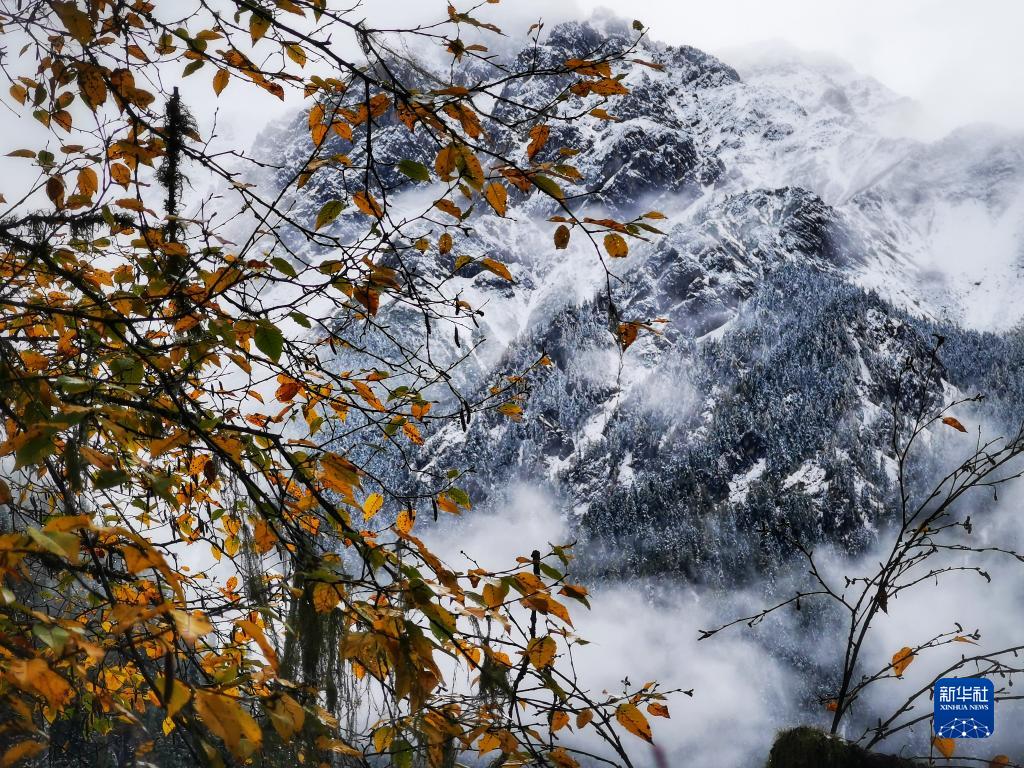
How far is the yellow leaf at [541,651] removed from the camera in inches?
61.3

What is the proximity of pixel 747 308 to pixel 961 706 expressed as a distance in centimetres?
15064

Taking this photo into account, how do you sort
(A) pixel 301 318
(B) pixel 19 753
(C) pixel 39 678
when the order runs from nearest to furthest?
1. (C) pixel 39 678
2. (B) pixel 19 753
3. (A) pixel 301 318

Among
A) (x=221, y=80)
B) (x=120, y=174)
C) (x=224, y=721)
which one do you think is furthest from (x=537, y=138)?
(x=224, y=721)

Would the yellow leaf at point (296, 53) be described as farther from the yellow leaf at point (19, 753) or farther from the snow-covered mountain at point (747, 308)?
the snow-covered mountain at point (747, 308)

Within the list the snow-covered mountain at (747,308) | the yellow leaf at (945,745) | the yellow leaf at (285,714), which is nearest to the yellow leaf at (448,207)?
the yellow leaf at (285,714)

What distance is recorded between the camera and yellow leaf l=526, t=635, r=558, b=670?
1558 millimetres

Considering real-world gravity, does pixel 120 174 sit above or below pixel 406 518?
above

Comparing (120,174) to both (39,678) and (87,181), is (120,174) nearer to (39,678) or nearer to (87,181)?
(87,181)

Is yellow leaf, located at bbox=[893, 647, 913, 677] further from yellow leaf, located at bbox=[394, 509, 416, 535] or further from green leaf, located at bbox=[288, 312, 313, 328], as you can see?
green leaf, located at bbox=[288, 312, 313, 328]

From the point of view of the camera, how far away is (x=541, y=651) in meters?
1.60

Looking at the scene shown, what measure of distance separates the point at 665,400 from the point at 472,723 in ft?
443

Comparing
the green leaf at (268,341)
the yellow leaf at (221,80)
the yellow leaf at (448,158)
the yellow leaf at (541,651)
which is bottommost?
the yellow leaf at (541,651)

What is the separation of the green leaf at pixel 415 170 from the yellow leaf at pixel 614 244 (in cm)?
42

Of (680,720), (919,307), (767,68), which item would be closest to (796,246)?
(919,307)
